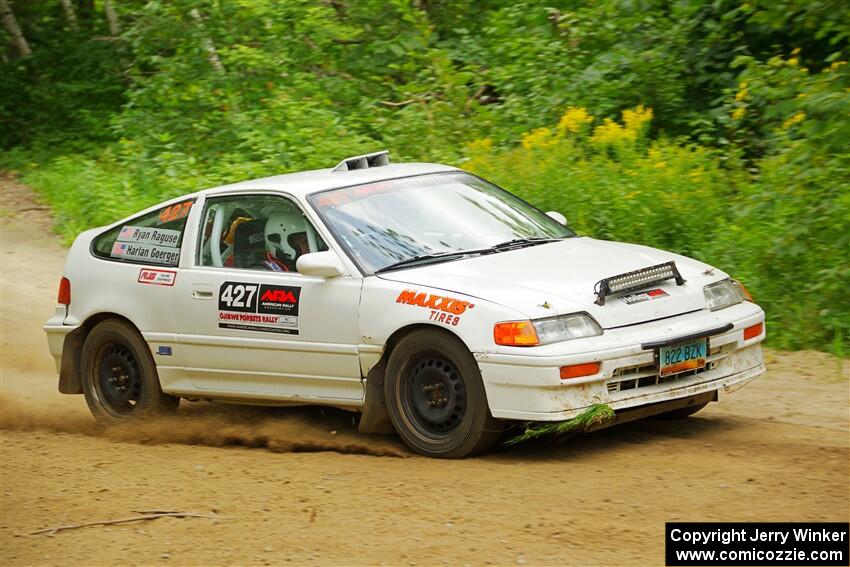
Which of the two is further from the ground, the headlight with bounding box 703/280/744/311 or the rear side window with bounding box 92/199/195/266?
the rear side window with bounding box 92/199/195/266

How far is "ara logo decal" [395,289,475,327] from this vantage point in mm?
6352

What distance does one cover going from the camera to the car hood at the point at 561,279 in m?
6.33

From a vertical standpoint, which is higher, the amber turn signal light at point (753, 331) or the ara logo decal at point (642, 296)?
the ara logo decal at point (642, 296)

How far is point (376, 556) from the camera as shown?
16.3ft

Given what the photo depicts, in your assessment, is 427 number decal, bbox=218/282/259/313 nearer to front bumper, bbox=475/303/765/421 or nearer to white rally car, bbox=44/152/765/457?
white rally car, bbox=44/152/765/457

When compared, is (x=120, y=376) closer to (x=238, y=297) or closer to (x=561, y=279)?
(x=238, y=297)

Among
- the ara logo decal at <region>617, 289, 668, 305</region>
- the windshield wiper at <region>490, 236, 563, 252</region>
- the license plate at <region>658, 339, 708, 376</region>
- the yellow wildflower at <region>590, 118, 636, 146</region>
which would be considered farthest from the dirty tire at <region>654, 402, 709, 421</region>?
the yellow wildflower at <region>590, 118, 636, 146</region>

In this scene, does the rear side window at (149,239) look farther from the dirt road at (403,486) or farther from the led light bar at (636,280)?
the led light bar at (636,280)

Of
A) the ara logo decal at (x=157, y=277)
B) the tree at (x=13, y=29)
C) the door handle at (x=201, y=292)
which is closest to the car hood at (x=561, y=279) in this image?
the door handle at (x=201, y=292)

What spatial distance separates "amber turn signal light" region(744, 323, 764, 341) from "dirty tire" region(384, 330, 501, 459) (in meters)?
1.50

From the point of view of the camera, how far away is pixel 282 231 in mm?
7492

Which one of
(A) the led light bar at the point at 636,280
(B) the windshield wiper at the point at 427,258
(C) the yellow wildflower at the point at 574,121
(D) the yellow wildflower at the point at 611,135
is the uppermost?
(C) the yellow wildflower at the point at 574,121

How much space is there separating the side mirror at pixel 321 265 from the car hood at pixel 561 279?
27 cm

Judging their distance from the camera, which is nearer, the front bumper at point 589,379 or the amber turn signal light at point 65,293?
the front bumper at point 589,379
